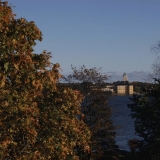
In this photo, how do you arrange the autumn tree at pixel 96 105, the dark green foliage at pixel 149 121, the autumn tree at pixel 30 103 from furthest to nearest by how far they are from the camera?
the autumn tree at pixel 96 105, the dark green foliage at pixel 149 121, the autumn tree at pixel 30 103

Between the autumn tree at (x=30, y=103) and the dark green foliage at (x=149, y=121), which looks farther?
the dark green foliage at (x=149, y=121)

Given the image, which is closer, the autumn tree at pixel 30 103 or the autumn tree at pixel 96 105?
A: the autumn tree at pixel 30 103

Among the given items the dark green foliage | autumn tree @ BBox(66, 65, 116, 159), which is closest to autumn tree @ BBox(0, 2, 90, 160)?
the dark green foliage

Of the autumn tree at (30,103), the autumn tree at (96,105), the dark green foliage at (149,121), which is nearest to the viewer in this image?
the autumn tree at (30,103)

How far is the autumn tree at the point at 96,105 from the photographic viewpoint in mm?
38375

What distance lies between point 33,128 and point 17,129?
16.7 inches

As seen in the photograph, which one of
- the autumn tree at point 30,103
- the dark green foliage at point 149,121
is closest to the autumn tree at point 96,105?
the dark green foliage at point 149,121

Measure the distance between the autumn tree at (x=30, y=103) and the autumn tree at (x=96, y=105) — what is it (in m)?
23.8

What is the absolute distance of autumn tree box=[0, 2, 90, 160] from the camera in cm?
1170

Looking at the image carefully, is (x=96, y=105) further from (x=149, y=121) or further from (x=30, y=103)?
(x=30, y=103)

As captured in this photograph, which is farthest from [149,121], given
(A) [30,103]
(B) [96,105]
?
(A) [30,103]

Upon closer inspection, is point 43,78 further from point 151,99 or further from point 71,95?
point 151,99

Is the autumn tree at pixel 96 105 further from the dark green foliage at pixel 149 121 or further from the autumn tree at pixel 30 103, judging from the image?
the autumn tree at pixel 30 103

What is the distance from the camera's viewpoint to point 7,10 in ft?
42.4
